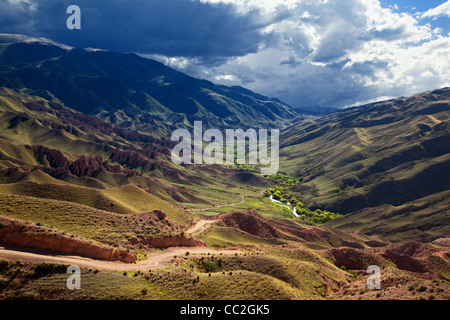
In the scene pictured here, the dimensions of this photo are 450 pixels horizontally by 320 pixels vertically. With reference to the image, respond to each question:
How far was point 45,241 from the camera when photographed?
2019 inches

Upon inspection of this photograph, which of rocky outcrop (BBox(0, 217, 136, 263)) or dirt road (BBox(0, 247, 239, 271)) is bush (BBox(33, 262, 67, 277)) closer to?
dirt road (BBox(0, 247, 239, 271))

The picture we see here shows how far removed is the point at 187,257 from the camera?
67.8 meters

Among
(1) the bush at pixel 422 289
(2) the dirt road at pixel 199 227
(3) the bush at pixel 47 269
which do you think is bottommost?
(1) the bush at pixel 422 289

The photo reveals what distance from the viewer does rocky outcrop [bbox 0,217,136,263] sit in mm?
49906

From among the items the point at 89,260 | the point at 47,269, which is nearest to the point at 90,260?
the point at 89,260

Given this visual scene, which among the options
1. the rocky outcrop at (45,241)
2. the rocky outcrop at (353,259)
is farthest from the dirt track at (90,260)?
the rocky outcrop at (353,259)

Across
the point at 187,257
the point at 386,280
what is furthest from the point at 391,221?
the point at 187,257

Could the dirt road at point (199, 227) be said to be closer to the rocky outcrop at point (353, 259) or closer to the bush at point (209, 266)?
the bush at point (209, 266)

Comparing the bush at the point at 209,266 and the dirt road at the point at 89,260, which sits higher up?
the dirt road at the point at 89,260

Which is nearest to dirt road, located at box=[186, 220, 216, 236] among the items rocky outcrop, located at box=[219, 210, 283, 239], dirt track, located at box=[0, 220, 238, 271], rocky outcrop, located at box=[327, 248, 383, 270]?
rocky outcrop, located at box=[219, 210, 283, 239]

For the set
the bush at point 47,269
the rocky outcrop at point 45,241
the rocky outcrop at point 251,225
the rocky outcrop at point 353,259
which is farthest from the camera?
the rocky outcrop at point 251,225

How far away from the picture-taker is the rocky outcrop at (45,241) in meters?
49.9

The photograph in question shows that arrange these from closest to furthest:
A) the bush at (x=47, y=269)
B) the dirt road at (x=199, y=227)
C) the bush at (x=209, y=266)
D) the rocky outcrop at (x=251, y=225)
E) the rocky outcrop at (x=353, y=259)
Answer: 1. the bush at (x=47, y=269)
2. the bush at (x=209, y=266)
3. the rocky outcrop at (x=353, y=259)
4. the dirt road at (x=199, y=227)
5. the rocky outcrop at (x=251, y=225)
